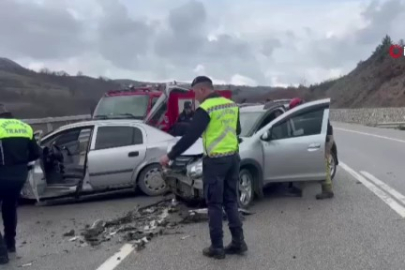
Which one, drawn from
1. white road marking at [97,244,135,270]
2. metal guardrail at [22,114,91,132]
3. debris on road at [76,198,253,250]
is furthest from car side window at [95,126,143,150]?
metal guardrail at [22,114,91,132]

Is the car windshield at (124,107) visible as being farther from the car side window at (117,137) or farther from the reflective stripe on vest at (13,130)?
the reflective stripe on vest at (13,130)

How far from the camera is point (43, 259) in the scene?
617cm

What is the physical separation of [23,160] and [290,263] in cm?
314

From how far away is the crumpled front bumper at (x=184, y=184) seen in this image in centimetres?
791

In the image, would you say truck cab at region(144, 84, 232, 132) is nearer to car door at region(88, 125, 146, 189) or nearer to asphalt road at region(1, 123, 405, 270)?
car door at region(88, 125, 146, 189)

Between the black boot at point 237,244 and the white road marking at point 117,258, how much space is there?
1.13 metres

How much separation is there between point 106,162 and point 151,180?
861mm

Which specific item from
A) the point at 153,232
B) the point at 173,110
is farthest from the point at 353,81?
the point at 153,232

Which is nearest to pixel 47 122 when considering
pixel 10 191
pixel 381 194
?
pixel 10 191

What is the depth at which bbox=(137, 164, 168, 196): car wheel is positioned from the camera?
9711 millimetres

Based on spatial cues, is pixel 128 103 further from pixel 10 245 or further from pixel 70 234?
pixel 10 245

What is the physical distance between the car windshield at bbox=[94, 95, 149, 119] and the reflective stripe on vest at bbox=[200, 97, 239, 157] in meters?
7.52

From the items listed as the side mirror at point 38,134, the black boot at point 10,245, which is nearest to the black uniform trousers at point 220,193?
the black boot at point 10,245

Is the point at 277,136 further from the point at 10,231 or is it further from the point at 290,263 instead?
the point at 10,231
